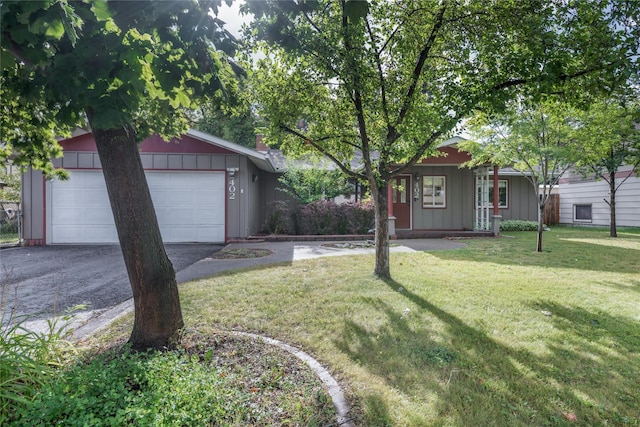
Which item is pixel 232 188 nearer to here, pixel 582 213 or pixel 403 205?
pixel 403 205

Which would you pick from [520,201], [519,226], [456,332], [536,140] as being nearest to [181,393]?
[456,332]

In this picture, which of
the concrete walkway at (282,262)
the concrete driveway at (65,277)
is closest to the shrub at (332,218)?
the concrete walkway at (282,262)

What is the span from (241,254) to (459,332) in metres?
5.87

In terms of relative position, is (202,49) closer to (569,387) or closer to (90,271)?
(569,387)

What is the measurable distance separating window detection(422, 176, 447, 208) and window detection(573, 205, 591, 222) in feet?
31.9

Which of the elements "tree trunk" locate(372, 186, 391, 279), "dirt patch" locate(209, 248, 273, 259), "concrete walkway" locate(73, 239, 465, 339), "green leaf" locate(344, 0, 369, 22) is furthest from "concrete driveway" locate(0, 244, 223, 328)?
"tree trunk" locate(372, 186, 391, 279)

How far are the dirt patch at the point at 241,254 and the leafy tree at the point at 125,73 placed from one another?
16.4 feet

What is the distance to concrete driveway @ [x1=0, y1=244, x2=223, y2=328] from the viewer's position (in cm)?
421

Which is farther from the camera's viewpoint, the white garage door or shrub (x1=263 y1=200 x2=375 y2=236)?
shrub (x1=263 y1=200 x2=375 y2=236)

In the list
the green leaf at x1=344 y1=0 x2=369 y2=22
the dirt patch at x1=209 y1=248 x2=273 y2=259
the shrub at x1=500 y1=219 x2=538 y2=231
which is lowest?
the dirt patch at x1=209 y1=248 x2=273 y2=259

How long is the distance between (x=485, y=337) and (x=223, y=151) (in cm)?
949

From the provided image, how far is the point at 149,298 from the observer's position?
278cm

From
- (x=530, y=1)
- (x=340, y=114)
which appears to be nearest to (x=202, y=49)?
(x=340, y=114)

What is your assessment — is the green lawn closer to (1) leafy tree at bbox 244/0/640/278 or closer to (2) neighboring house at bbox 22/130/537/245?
(1) leafy tree at bbox 244/0/640/278
